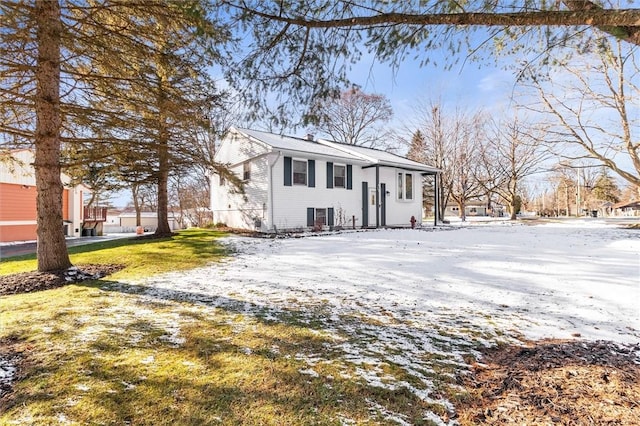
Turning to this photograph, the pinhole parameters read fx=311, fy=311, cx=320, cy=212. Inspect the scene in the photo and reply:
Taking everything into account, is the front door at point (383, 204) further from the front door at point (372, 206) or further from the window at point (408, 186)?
the window at point (408, 186)

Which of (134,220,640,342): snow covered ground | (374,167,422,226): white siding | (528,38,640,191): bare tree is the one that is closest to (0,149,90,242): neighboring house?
(134,220,640,342): snow covered ground

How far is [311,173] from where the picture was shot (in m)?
14.9

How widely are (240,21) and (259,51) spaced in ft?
1.67

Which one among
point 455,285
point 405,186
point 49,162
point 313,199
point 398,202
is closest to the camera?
point 455,285

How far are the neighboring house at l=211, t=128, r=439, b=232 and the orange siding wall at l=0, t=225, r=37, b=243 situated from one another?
8854 mm

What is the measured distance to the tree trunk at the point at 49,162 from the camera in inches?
209

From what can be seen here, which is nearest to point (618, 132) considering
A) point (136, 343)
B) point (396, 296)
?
point (396, 296)

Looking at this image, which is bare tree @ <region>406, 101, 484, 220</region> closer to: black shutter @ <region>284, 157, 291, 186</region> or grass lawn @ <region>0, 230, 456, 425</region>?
black shutter @ <region>284, 157, 291, 186</region>

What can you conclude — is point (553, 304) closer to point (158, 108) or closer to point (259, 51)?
point (259, 51)

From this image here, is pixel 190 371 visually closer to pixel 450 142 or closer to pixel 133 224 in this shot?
pixel 450 142

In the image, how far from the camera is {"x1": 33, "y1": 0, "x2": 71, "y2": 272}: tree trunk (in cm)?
530

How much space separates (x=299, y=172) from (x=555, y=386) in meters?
13.0

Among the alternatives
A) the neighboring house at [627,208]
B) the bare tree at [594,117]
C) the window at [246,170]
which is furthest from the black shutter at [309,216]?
the neighboring house at [627,208]

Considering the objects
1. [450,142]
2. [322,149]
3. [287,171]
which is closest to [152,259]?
[287,171]
